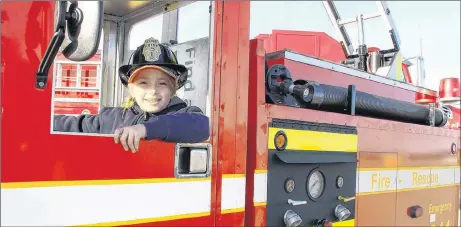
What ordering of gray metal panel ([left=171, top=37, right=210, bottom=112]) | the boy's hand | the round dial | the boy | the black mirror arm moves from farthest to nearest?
the round dial
gray metal panel ([left=171, top=37, right=210, bottom=112])
the boy
the boy's hand
the black mirror arm

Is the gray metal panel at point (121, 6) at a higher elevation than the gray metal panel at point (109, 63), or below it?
higher

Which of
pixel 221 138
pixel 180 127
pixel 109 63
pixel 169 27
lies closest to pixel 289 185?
pixel 221 138

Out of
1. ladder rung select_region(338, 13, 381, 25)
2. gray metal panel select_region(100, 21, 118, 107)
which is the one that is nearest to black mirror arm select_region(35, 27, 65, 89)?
gray metal panel select_region(100, 21, 118, 107)

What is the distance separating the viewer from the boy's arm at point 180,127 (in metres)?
1.62

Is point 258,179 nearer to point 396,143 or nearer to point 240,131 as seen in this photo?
point 240,131

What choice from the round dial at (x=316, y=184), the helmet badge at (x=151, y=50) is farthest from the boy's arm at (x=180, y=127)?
the round dial at (x=316, y=184)

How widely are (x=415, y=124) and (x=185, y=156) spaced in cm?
214

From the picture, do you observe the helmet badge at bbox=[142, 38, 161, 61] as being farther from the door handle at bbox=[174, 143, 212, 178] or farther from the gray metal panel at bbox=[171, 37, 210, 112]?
the door handle at bbox=[174, 143, 212, 178]

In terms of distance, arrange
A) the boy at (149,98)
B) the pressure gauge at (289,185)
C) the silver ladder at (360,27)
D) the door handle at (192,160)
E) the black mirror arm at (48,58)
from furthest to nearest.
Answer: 1. the silver ladder at (360,27)
2. the pressure gauge at (289,185)
3. the boy at (149,98)
4. the door handle at (192,160)
5. the black mirror arm at (48,58)

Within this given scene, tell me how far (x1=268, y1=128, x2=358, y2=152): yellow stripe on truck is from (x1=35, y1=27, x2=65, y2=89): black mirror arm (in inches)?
43.6

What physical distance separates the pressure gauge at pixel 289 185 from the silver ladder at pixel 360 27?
1.88 metres

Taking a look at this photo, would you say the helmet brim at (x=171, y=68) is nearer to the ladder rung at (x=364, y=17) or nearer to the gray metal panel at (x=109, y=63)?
the gray metal panel at (x=109, y=63)

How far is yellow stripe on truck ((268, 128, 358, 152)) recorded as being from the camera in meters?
2.23

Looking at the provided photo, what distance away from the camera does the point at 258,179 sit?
2.08 metres
